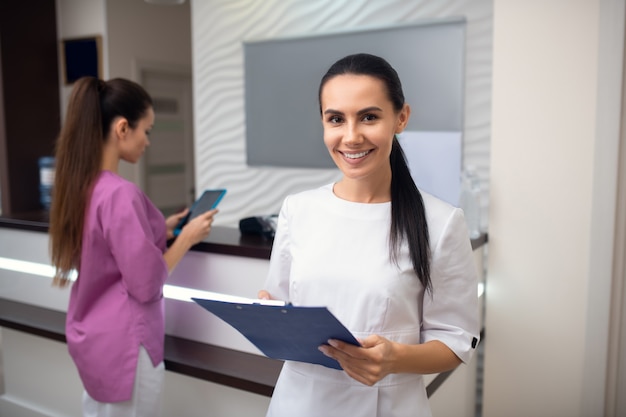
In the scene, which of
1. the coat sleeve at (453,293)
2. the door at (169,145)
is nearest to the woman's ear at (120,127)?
the coat sleeve at (453,293)

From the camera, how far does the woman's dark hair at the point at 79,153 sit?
1799mm

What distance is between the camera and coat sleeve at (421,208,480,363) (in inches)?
47.8

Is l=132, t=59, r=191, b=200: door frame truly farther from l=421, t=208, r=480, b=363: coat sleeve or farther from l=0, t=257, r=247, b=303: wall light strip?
l=421, t=208, r=480, b=363: coat sleeve

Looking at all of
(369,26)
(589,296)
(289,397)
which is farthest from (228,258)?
(369,26)

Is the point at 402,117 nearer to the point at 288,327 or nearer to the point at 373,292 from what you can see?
the point at 373,292

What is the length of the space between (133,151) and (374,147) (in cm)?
101

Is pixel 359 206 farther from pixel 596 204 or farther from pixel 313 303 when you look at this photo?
pixel 596 204

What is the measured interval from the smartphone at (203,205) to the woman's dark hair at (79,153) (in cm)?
43

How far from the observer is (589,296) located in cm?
222

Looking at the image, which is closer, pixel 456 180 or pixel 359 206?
pixel 359 206

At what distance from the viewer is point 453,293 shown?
4.03 feet

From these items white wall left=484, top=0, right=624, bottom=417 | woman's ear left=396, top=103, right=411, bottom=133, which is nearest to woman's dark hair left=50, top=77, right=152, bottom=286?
woman's ear left=396, top=103, right=411, bottom=133

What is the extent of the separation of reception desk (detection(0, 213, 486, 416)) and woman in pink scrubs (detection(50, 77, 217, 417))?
297 mm

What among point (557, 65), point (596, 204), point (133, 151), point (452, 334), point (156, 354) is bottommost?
point (156, 354)
